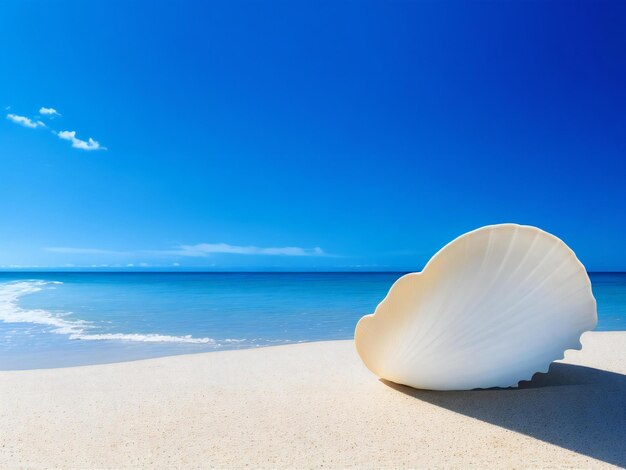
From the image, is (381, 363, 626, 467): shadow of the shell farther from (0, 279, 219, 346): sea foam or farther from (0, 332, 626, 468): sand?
(0, 279, 219, 346): sea foam

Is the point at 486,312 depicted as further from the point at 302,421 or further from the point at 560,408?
the point at 302,421

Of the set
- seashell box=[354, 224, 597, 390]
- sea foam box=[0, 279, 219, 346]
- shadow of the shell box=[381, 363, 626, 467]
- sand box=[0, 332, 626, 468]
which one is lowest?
sea foam box=[0, 279, 219, 346]

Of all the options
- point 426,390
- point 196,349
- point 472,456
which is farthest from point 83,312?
point 472,456

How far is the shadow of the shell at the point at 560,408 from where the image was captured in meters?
3.12

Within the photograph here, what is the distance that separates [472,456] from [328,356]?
3.49 metres

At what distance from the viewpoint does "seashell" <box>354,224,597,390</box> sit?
3.48 meters

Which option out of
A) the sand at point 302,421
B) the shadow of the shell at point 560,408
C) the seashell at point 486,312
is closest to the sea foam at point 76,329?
the sand at point 302,421

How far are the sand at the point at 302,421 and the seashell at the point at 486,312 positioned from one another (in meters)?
0.33

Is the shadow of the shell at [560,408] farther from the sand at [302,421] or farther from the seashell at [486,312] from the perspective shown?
the seashell at [486,312]

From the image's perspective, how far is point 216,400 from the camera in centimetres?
408

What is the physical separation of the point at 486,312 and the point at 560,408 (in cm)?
106

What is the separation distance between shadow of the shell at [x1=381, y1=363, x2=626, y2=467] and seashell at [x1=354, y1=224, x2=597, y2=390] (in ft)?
0.53

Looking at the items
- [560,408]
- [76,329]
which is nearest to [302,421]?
[560,408]

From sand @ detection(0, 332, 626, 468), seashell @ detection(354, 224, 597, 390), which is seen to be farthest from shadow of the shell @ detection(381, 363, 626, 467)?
seashell @ detection(354, 224, 597, 390)
